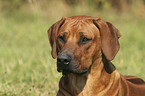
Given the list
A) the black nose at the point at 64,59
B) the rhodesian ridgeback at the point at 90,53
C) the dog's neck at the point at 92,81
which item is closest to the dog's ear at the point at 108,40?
the rhodesian ridgeback at the point at 90,53

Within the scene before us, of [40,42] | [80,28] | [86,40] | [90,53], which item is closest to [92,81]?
[90,53]

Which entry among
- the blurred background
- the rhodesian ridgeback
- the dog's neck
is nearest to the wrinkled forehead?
the rhodesian ridgeback

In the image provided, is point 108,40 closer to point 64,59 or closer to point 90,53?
point 90,53

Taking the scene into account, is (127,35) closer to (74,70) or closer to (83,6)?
(83,6)

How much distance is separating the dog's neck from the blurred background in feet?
3.77

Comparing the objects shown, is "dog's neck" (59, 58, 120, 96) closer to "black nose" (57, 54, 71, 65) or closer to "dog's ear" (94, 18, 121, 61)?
"dog's ear" (94, 18, 121, 61)

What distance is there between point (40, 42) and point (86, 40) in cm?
597

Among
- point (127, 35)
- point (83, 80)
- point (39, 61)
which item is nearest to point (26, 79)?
point (39, 61)

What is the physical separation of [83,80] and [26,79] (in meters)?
2.38

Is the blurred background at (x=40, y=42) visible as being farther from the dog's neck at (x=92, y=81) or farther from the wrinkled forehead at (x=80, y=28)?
the wrinkled forehead at (x=80, y=28)

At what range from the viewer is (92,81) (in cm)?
371

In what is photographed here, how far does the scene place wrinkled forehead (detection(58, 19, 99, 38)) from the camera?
3.55 m

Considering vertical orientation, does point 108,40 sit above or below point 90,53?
above

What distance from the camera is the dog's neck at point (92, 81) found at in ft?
12.1
